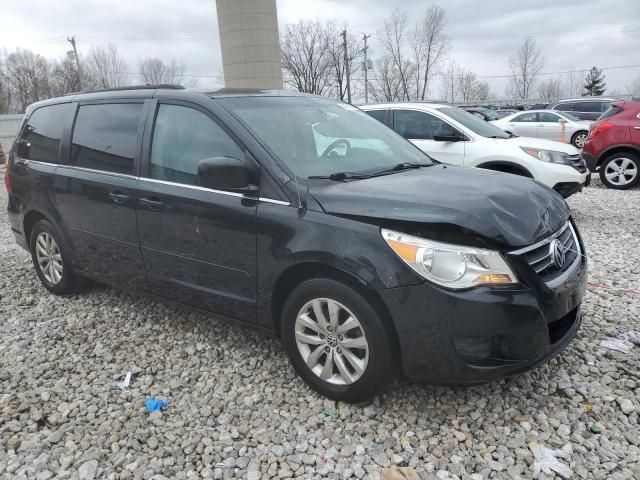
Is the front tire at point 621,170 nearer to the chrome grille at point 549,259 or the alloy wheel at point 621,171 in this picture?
the alloy wheel at point 621,171

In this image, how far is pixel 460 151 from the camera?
7340 mm

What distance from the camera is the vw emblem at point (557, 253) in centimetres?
270

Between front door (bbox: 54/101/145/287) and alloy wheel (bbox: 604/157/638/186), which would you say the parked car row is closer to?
alloy wheel (bbox: 604/157/638/186)

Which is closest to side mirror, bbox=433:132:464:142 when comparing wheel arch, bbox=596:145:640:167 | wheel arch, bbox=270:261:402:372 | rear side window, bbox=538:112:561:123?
wheel arch, bbox=596:145:640:167

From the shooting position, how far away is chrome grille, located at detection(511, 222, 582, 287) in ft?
8.39

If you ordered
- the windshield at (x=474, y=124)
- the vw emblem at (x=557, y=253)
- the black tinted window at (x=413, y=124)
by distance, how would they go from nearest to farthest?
the vw emblem at (x=557, y=253), the windshield at (x=474, y=124), the black tinted window at (x=413, y=124)

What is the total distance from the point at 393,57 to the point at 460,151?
4759 centimetres

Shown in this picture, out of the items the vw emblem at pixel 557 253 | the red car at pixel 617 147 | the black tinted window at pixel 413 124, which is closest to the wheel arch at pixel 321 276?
the vw emblem at pixel 557 253

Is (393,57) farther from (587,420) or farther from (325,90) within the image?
(587,420)

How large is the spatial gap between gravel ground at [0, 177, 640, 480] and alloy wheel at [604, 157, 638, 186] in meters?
6.75

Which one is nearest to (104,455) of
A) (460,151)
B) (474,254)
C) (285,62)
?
(474,254)

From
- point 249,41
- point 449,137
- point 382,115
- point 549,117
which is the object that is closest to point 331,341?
point 449,137

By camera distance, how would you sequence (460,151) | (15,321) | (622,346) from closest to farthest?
1. (622,346)
2. (15,321)
3. (460,151)

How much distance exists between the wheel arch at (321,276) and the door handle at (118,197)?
1432 mm
